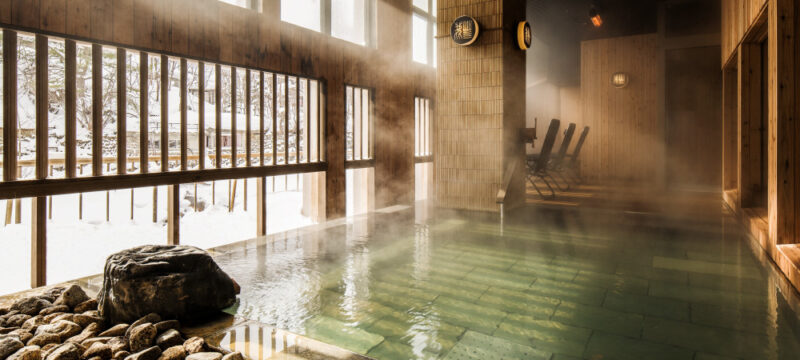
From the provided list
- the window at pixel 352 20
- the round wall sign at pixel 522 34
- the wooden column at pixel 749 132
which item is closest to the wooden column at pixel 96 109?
the window at pixel 352 20

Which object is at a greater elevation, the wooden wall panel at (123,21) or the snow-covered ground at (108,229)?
the wooden wall panel at (123,21)

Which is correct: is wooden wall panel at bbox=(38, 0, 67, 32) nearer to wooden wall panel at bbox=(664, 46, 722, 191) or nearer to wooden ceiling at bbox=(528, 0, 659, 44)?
wooden ceiling at bbox=(528, 0, 659, 44)

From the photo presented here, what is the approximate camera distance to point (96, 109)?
9.71 feet

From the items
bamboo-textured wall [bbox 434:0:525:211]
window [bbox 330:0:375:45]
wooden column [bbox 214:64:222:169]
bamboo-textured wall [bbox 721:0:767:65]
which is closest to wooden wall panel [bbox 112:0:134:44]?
wooden column [bbox 214:64:222:169]

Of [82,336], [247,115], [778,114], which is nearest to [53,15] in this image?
[247,115]

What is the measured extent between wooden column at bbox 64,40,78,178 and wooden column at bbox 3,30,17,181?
0.24 metres

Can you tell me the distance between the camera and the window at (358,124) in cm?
541

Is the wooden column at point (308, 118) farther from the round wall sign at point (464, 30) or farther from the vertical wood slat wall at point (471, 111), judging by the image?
the round wall sign at point (464, 30)

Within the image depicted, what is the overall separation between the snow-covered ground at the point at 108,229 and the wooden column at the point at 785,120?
4.38 m

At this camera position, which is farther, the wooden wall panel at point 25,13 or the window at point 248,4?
the window at point 248,4

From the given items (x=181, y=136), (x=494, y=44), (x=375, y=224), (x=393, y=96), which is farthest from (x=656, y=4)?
(x=181, y=136)

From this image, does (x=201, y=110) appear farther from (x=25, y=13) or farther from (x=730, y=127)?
(x=730, y=127)

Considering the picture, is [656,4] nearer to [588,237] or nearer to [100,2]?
[588,237]

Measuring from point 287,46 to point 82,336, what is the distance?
10.4 feet
